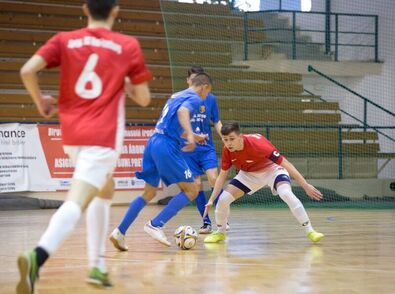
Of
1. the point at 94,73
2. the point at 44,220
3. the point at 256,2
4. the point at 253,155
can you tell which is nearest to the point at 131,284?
the point at 94,73

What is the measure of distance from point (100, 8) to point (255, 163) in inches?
137

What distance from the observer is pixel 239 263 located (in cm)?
531

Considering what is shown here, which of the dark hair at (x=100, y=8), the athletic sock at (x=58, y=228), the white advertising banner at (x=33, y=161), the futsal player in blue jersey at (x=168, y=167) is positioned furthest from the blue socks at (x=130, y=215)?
the white advertising banner at (x=33, y=161)

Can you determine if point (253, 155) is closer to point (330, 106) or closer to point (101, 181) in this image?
point (101, 181)

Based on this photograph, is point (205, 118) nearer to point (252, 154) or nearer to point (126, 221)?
point (252, 154)

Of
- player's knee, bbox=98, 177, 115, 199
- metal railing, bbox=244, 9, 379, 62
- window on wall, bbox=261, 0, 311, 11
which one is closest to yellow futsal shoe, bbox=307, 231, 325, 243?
player's knee, bbox=98, 177, 115, 199

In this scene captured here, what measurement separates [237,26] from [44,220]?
777cm

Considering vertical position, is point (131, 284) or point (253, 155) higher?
point (253, 155)

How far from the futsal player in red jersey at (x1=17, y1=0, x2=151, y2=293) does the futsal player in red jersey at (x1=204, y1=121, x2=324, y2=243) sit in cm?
275

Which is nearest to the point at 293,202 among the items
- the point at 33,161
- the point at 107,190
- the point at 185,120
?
the point at 185,120

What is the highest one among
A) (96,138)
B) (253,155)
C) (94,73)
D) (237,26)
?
(237,26)

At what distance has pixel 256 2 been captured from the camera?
1734 cm

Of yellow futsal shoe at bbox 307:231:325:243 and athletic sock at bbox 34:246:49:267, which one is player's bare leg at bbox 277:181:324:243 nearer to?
yellow futsal shoe at bbox 307:231:325:243

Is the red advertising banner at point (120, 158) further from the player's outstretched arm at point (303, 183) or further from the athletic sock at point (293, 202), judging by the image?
the player's outstretched arm at point (303, 183)
